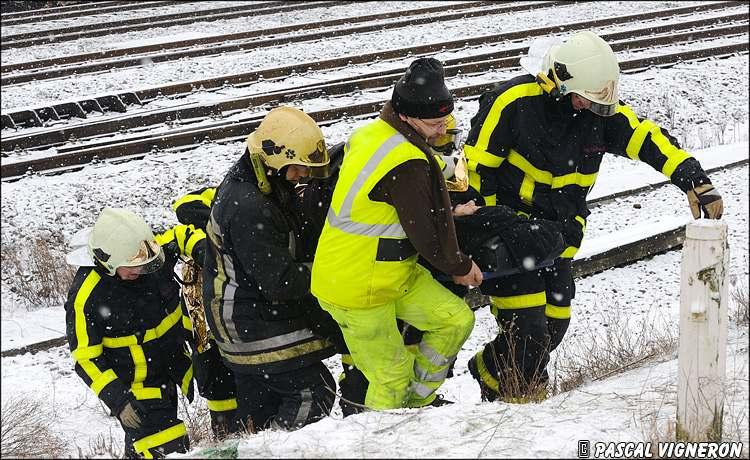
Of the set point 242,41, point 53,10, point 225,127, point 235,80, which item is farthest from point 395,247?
point 53,10

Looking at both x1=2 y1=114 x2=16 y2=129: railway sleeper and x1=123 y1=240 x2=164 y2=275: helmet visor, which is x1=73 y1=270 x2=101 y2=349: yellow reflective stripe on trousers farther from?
x1=2 y1=114 x2=16 y2=129: railway sleeper

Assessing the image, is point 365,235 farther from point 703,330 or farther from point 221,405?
point 221,405

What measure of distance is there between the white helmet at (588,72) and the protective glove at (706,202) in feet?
2.20

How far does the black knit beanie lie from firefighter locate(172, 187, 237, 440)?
63.9 inches

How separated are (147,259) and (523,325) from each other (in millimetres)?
2195

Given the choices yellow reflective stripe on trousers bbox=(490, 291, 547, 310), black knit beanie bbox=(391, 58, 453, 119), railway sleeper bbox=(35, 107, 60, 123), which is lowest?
yellow reflective stripe on trousers bbox=(490, 291, 547, 310)

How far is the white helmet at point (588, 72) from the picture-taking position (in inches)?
183

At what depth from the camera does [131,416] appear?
14.7 ft

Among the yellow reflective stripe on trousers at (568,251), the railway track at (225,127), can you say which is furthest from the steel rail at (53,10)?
the yellow reflective stripe on trousers at (568,251)

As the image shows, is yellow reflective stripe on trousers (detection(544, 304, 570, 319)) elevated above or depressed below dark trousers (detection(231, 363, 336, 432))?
above

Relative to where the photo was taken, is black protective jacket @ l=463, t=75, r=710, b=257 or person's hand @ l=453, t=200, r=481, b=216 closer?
person's hand @ l=453, t=200, r=481, b=216

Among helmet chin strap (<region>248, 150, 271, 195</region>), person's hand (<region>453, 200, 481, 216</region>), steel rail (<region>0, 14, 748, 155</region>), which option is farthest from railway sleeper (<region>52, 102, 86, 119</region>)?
person's hand (<region>453, 200, 481, 216</region>)

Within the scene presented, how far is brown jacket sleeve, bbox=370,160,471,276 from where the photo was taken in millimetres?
3756

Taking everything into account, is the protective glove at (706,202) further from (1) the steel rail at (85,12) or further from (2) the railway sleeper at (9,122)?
(1) the steel rail at (85,12)
